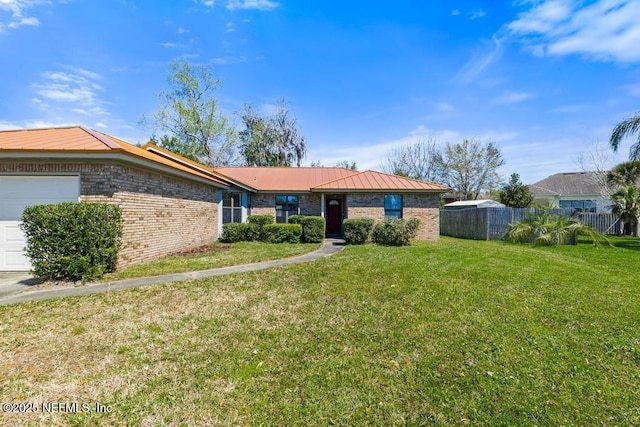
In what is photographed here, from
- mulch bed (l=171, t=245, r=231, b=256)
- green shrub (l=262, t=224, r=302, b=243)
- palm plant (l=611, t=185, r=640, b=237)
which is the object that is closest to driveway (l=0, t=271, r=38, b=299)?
mulch bed (l=171, t=245, r=231, b=256)

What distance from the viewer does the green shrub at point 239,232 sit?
43.0 ft

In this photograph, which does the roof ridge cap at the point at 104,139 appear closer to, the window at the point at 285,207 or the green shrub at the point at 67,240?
the green shrub at the point at 67,240

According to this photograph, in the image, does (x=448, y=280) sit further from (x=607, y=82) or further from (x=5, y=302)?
(x=607, y=82)

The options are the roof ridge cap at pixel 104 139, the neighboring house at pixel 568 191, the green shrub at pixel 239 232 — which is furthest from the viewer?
the neighboring house at pixel 568 191

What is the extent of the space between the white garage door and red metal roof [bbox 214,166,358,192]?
10656 millimetres

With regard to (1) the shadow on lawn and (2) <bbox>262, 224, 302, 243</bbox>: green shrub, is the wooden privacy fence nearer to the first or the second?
(1) the shadow on lawn

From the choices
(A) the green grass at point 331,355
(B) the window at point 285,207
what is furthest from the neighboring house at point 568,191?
(A) the green grass at point 331,355

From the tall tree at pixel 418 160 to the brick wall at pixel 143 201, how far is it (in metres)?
28.5

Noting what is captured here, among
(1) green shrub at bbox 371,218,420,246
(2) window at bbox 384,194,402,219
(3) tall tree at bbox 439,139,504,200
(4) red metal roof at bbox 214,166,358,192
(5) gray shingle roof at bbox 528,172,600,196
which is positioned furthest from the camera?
(3) tall tree at bbox 439,139,504,200

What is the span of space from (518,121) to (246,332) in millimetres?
19470

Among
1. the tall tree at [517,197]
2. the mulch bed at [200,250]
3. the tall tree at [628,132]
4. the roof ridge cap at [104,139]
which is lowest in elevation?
the mulch bed at [200,250]

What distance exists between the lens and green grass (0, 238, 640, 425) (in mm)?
2439

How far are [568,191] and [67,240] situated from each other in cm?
4031

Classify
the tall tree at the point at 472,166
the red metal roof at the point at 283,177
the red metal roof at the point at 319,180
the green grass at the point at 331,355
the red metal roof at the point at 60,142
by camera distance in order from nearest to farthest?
the green grass at the point at 331,355 < the red metal roof at the point at 60,142 < the red metal roof at the point at 319,180 < the red metal roof at the point at 283,177 < the tall tree at the point at 472,166
